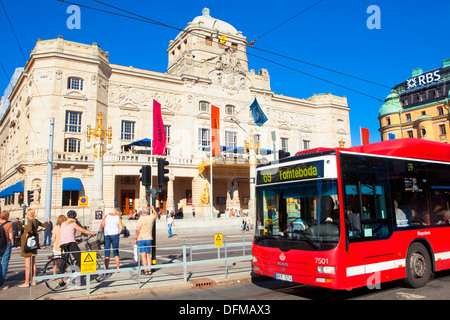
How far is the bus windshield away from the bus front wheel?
249 centimetres

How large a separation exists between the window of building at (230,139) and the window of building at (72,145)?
1858cm

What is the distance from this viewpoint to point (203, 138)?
43.8 m

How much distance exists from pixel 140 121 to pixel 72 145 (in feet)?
27.0

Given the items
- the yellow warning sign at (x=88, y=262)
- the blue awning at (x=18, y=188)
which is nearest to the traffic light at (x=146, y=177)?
the yellow warning sign at (x=88, y=262)

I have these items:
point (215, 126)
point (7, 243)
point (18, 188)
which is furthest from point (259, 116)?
point (18, 188)

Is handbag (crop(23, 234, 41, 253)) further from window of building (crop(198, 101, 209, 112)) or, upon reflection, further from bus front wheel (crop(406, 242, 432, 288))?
window of building (crop(198, 101, 209, 112))

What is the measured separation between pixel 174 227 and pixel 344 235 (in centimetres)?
2226

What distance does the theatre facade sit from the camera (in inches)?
1362

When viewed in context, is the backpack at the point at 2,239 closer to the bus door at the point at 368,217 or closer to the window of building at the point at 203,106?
the bus door at the point at 368,217

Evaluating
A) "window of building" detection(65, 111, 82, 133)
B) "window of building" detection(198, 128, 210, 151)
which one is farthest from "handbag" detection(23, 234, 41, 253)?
"window of building" detection(198, 128, 210, 151)

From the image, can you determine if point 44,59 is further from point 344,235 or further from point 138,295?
point 344,235

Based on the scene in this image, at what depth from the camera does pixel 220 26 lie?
5172cm

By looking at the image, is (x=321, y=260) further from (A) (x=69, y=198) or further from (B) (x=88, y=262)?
(A) (x=69, y=198)

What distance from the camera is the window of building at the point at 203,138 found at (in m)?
43.3
